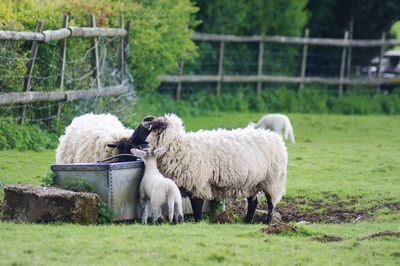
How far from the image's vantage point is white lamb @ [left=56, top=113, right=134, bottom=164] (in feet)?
48.2

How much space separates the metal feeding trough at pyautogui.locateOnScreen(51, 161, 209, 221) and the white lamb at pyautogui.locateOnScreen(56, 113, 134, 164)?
46.4 inches

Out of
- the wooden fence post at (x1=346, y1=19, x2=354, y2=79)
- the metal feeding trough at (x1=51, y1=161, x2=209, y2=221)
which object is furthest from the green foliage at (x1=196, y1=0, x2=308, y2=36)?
the metal feeding trough at (x1=51, y1=161, x2=209, y2=221)

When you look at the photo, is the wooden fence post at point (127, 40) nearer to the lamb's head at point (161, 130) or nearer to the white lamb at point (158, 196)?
the lamb's head at point (161, 130)

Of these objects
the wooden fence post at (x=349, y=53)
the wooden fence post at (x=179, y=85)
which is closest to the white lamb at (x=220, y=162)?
the wooden fence post at (x=179, y=85)

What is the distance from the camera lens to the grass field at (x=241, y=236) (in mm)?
10148

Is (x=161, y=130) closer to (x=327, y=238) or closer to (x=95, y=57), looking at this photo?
(x=327, y=238)

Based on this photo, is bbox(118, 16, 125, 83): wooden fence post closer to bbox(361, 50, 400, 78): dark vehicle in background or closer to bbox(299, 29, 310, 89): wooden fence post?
bbox(299, 29, 310, 89): wooden fence post

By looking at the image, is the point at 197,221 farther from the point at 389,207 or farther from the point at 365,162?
the point at 365,162

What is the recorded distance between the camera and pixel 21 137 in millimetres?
19484

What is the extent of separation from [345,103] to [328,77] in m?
1.90

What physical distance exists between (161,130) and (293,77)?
20781 mm

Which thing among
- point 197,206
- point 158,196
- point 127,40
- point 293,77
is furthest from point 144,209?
point 293,77

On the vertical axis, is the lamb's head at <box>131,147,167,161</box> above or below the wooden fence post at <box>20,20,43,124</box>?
below

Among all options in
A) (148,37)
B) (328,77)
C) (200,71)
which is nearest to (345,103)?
(328,77)
